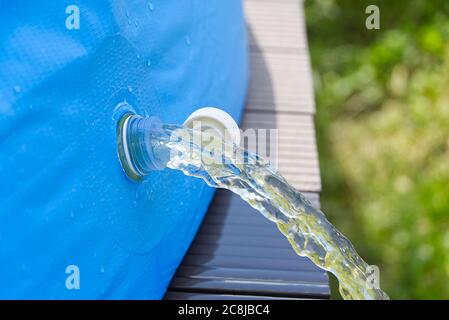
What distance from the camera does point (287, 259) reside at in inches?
88.9

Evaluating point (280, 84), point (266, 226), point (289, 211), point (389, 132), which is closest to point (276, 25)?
point (280, 84)

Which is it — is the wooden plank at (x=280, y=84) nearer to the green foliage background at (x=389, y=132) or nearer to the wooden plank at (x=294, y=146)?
the wooden plank at (x=294, y=146)

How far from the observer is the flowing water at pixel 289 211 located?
Answer: 1931 mm

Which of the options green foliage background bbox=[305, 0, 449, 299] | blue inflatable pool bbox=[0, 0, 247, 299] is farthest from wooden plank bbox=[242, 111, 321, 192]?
green foliage background bbox=[305, 0, 449, 299]

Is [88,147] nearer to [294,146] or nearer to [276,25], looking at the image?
[294,146]

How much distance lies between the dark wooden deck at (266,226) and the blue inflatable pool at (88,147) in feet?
0.35

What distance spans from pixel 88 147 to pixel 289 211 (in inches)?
23.6

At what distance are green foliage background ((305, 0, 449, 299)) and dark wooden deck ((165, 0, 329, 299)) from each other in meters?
0.89

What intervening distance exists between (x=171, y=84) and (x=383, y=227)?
1.99 meters

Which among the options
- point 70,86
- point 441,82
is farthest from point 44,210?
point 441,82

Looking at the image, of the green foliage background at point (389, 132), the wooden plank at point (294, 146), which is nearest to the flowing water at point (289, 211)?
the wooden plank at point (294, 146)

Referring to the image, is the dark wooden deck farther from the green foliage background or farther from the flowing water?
the green foliage background

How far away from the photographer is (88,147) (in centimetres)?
164
